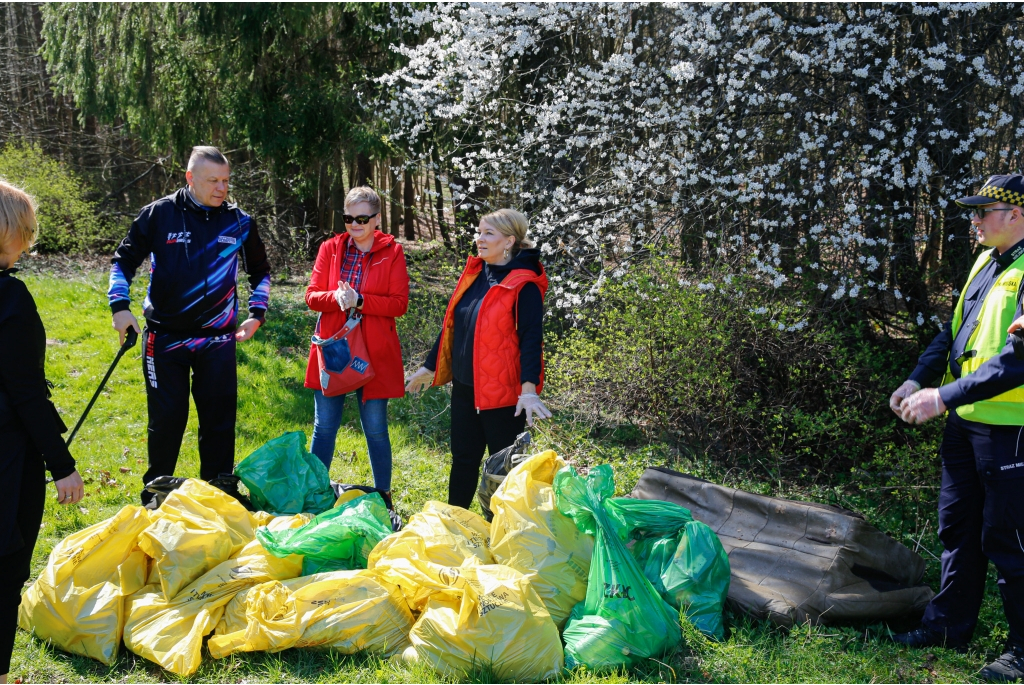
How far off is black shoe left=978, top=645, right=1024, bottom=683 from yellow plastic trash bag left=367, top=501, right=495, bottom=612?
1884mm

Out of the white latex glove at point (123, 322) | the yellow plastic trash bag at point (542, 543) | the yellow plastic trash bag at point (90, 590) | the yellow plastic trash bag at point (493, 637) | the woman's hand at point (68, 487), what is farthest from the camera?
the white latex glove at point (123, 322)

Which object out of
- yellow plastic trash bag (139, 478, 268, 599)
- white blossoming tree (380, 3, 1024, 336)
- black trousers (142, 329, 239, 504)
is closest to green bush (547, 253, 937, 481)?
white blossoming tree (380, 3, 1024, 336)

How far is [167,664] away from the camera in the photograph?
2758mm

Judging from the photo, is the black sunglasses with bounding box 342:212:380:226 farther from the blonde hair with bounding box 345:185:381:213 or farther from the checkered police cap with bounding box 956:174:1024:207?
the checkered police cap with bounding box 956:174:1024:207

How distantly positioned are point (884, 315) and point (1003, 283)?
262 centimetres

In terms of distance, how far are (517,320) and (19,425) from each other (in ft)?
6.55

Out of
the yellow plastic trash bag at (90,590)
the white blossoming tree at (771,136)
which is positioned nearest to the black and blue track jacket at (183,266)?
the yellow plastic trash bag at (90,590)

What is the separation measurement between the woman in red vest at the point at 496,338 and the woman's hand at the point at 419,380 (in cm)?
20

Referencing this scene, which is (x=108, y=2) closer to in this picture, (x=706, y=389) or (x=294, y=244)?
(x=294, y=244)

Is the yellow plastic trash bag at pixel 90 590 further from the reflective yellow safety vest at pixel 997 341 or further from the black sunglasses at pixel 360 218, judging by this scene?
the reflective yellow safety vest at pixel 997 341

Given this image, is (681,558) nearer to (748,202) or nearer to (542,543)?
(542,543)

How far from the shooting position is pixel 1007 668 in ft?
9.24

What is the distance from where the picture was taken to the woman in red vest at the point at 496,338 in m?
3.60

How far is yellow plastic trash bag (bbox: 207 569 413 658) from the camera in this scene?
282 centimetres
